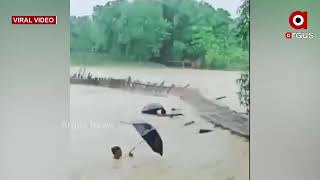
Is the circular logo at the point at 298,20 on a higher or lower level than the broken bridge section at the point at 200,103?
higher

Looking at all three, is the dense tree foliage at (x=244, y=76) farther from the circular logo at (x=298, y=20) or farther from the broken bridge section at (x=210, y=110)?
the circular logo at (x=298, y=20)

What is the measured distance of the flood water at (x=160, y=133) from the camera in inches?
141

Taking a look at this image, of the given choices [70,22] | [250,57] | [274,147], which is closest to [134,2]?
[70,22]

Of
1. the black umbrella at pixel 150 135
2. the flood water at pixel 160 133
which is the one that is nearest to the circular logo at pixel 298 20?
the flood water at pixel 160 133

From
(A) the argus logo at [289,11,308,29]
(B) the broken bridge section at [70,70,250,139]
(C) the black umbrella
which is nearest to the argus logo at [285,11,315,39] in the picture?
(A) the argus logo at [289,11,308,29]

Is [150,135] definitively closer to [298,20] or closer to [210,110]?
[210,110]

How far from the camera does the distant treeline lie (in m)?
3.59

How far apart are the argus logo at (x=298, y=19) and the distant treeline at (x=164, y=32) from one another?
35 centimetres

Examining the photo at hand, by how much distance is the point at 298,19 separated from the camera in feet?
11.9

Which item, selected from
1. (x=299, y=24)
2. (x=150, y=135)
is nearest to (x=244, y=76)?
(x=299, y=24)

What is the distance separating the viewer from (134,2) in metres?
3.60

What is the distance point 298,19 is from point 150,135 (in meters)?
1.45

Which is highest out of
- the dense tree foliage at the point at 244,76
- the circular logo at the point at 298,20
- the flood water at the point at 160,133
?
the circular logo at the point at 298,20

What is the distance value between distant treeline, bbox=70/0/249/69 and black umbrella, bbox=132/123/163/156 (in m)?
0.51
